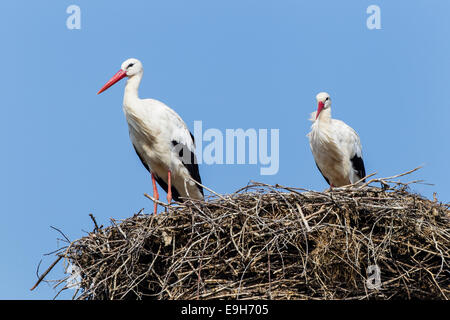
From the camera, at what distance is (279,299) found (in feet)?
17.4

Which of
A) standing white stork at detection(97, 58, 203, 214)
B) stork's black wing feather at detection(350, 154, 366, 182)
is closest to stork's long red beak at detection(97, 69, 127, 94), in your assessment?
standing white stork at detection(97, 58, 203, 214)

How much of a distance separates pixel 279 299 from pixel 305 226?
520 millimetres

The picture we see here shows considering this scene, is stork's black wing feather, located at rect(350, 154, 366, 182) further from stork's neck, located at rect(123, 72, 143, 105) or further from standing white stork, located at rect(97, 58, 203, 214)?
stork's neck, located at rect(123, 72, 143, 105)

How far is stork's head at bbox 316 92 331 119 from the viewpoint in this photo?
26.0 ft

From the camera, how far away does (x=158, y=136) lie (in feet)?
24.3

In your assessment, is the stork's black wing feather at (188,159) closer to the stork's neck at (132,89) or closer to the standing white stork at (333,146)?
the stork's neck at (132,89)

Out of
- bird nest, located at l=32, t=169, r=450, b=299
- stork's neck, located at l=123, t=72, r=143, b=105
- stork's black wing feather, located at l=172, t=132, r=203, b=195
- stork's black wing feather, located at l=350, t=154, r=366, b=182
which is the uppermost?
stork's neck, located at l=123, t=72, r=143, b=105

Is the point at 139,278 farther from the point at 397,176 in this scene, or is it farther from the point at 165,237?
the point at 397,176

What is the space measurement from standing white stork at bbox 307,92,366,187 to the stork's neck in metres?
1.81

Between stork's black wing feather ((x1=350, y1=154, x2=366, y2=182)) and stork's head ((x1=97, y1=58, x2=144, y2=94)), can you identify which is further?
stork's black wing feather ((x1=350, y1=154, x2=366, y2=182))

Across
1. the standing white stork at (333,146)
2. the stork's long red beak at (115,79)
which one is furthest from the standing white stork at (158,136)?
the standing white stork at (333,146)

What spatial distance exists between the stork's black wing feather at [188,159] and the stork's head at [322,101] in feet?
4.33
